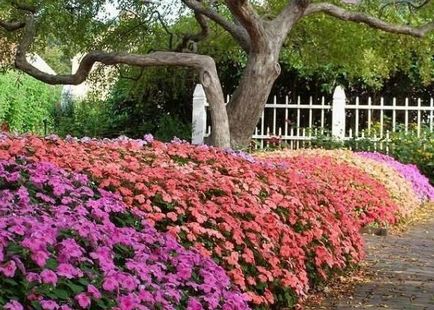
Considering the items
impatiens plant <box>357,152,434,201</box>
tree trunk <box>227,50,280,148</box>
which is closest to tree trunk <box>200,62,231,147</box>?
tree trunk <box>227,50,280,148</box>

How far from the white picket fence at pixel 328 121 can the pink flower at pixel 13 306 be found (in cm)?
1230

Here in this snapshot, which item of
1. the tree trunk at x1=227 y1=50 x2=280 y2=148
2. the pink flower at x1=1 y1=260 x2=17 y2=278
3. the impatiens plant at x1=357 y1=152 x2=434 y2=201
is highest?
the tree trunk at x1=227 y1=50 x2=280 y2=148

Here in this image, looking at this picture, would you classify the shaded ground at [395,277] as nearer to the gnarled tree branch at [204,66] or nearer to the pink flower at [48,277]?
the gnarled tree branch at [204,66]

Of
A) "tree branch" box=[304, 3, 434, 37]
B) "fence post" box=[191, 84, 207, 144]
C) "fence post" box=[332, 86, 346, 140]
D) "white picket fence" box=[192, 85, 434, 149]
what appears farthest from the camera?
"fence post" box=[332, 86, 346, 140]

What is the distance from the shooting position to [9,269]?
110 inches

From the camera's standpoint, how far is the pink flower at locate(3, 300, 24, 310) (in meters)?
2.63

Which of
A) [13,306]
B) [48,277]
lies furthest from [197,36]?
[13,306]

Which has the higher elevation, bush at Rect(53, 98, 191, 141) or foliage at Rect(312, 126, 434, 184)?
bush at Rect(53, 98, 191, 141)

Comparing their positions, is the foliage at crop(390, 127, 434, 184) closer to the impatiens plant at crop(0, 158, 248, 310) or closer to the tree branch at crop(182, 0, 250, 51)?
the tree branch at crop(182, 0, 250, 51)

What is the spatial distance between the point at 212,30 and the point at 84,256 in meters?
11.7

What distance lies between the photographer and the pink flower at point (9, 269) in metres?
2.78

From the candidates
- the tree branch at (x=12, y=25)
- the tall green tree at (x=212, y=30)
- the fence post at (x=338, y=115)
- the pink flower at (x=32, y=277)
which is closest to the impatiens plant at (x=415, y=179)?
the tall green tree at (x=212, y=30)

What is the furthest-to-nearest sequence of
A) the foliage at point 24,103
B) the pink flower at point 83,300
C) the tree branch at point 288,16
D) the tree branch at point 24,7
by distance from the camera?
the foliage at point 24,103 < the tree branch at point 24,7 < the tree branch at point 288,16 < the pink flower at point 83,300

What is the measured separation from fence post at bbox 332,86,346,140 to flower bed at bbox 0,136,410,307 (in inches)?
331
